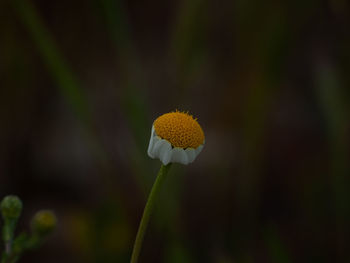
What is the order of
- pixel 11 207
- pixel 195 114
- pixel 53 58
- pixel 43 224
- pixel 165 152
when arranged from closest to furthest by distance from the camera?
pixel 165 152 < pixel 11 207 < pixel 43 224 < pixel 53 58 < pixel 195 114

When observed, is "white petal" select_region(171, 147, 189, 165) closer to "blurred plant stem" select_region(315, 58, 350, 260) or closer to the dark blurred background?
the dark blurred background

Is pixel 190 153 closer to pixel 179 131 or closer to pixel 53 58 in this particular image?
pixel 179 131

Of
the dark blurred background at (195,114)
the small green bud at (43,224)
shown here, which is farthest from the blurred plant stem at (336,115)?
the small green bud at (43,224)

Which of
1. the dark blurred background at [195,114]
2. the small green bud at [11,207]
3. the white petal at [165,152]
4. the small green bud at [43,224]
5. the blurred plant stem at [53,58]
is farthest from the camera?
the dark blurred background at [195,114]

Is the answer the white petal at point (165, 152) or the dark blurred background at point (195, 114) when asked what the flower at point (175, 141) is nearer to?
the white petal at point (165, 152)

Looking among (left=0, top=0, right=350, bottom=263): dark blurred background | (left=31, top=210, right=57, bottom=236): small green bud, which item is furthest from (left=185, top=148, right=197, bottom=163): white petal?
(left=0, top=0, right=350, bottom=263): dark blurred background

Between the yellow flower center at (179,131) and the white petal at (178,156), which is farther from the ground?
the yellow flower center at (179,131)

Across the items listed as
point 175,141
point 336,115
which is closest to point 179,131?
point 175,141

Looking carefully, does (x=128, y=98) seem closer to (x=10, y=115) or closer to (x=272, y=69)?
(x=272, y=69)
